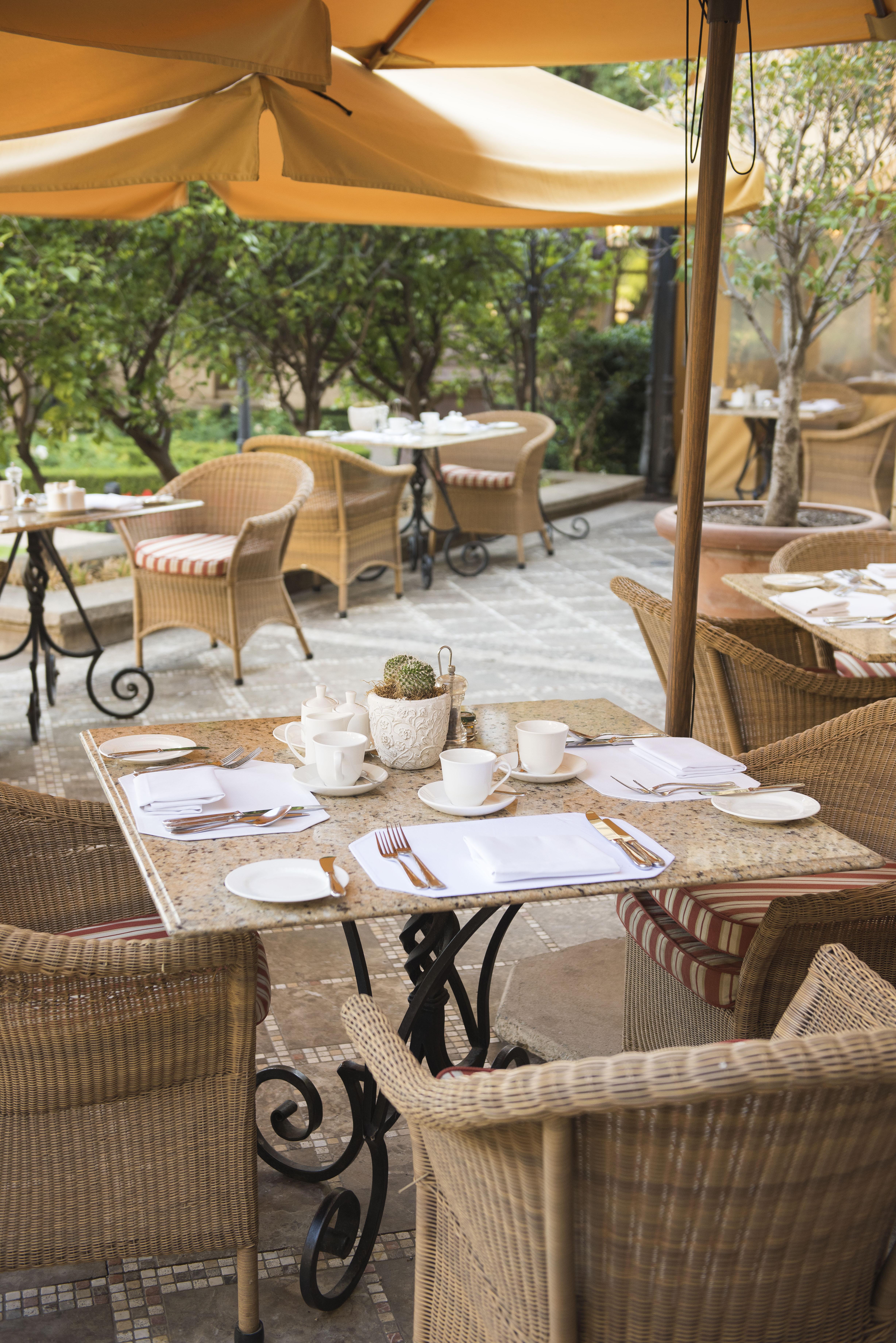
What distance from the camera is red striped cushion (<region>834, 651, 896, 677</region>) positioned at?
11.7 ft

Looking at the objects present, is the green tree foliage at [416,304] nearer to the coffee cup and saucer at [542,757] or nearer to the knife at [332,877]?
the coffee cup and saucer at [542,757]

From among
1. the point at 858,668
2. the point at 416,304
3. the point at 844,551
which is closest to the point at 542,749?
the point at 858,668

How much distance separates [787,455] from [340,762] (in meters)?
4.48

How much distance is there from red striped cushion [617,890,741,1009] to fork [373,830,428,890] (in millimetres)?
501

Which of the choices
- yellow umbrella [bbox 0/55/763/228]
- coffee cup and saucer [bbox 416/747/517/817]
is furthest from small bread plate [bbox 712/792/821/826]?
yellow umbrella [bbox 0/55/763/228]

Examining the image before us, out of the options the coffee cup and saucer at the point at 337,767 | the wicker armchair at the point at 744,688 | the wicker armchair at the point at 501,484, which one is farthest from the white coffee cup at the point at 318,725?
the wicker armchair at the point at 501,484

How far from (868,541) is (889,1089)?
3.24m

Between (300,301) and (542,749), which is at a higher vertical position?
(300,301)

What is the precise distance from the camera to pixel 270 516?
5133 mm

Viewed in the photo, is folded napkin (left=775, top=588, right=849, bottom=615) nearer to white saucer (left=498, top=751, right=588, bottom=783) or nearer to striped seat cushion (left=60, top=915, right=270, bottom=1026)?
white saucer (left=498, top=751, right=588, bottom=783)

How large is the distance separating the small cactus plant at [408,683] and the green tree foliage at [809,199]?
377 cm

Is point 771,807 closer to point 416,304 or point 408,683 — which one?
point 408,683

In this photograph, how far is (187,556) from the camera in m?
5.18

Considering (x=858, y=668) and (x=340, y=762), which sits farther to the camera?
(x=858, y=668)
